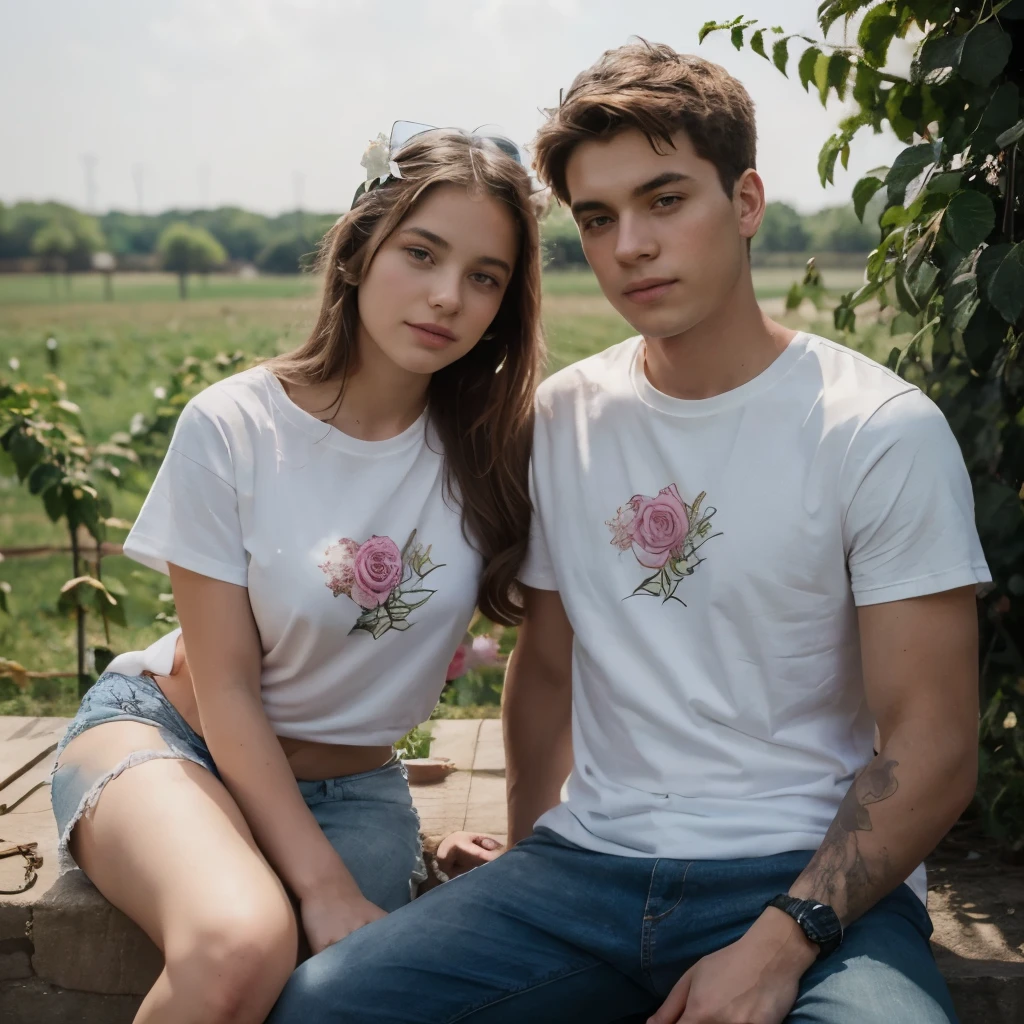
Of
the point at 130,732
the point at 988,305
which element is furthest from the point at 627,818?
the point at 988,305

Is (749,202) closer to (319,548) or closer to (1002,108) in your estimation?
(1002,108)

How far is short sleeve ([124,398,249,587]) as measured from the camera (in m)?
1.98

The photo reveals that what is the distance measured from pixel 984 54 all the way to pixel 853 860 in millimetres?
1276

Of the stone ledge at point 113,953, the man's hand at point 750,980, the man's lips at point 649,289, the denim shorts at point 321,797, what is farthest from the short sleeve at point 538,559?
the stone ledge at point 113,953

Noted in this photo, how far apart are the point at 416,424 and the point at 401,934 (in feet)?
3.05

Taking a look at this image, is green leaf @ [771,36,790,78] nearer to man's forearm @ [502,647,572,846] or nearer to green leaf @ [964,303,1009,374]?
green leaf @ [964,303,1009,374]

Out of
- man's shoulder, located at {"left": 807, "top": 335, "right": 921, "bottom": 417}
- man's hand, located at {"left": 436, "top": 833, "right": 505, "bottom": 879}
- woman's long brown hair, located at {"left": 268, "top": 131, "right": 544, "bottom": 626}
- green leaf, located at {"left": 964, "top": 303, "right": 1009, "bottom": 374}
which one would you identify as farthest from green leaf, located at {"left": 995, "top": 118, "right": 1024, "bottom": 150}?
man's hand, located at {"left": 436, "top": 833, "right": 505, "bottom": 879}

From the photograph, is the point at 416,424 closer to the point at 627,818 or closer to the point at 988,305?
the point at 627,818

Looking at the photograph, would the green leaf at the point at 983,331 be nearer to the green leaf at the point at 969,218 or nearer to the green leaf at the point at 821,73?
the green leaf at the point at 969,218

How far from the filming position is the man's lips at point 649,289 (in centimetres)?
196

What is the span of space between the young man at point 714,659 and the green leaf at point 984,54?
36 centimetres

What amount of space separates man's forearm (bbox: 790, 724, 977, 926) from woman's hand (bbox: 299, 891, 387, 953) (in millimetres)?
Answer: 684

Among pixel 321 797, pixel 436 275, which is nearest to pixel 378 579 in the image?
pixel 321 797

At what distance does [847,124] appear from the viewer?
7.41 feet
